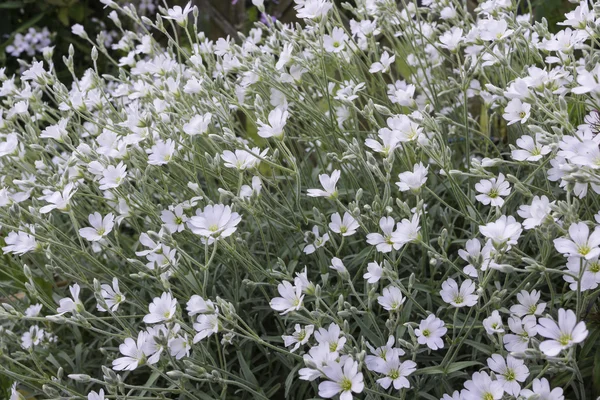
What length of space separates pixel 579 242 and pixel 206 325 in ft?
2.37

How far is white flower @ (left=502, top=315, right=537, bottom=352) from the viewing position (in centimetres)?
131

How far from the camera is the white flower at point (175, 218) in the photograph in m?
1.66

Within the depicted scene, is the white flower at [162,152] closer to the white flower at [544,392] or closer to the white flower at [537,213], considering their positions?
the white flower at [537,213]

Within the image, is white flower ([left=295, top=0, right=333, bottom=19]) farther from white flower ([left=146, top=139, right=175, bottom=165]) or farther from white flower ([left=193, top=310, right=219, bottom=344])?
white flower ([left=193, top=310, right=219, bottom=344])

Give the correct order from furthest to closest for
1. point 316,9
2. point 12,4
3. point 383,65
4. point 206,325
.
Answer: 1. point 12,4
2. point 383,65
3. point 316,9
4. point 206,325

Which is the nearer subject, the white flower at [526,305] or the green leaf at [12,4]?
the white flower at [526,305]

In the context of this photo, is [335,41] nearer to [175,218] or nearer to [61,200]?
[175,218]

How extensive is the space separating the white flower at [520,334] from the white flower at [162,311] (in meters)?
0.66

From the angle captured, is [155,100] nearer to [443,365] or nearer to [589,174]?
[443,365]

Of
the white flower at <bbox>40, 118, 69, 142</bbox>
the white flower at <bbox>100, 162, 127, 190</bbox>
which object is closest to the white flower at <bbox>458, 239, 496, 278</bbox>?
the white flower at <bbox>100, 162, 127, 190</bbox>

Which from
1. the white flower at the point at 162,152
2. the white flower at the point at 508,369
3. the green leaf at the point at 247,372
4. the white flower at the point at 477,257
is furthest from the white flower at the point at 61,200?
the white flower at the point at 508,369

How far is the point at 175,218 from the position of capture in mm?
1699

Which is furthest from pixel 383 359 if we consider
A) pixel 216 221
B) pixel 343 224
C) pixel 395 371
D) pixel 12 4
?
pixel 12 4

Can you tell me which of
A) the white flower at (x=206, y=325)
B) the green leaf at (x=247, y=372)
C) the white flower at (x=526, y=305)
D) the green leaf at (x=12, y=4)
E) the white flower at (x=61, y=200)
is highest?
the white flower at (x=61, y=200)
